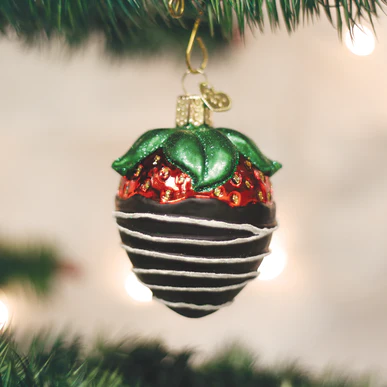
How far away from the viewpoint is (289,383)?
25.7 inches

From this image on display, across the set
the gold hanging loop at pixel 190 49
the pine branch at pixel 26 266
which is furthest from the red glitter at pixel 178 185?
the pine branch at pixel 26 266

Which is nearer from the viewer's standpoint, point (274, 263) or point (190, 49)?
point (190, 49)

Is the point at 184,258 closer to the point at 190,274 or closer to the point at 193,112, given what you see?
the point at 190,274

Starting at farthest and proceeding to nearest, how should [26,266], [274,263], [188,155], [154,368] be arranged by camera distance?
Answer: 1. [274,263]
2. [26,266]
3. [154,368]
4. [188,155]

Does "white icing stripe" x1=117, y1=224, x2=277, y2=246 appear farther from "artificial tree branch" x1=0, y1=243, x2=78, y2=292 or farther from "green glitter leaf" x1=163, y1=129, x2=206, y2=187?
"artificial tree branch" x1=0, y1=243, x2=78, y2=292

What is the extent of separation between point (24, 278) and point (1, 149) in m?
0.26

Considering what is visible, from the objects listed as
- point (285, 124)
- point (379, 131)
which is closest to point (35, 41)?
point (285, 124)

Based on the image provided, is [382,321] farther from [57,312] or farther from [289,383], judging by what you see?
[57,312]

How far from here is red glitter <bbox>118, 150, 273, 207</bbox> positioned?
413mm

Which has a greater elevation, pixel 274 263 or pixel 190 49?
pixel 190 49

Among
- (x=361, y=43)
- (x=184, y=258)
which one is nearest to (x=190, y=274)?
(x=184, y=258)

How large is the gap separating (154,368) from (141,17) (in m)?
0.40

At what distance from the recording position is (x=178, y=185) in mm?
414

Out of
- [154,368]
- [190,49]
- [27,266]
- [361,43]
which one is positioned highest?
[361,43]
